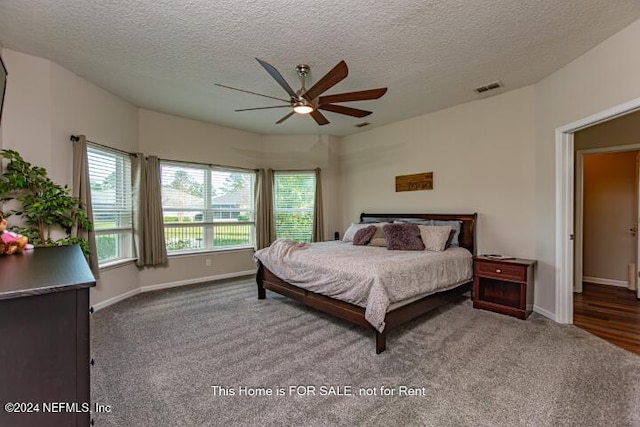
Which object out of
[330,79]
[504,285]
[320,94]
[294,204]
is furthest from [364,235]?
[330,79]

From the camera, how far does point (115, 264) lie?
3869 mm

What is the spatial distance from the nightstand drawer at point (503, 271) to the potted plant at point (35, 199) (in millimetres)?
4523

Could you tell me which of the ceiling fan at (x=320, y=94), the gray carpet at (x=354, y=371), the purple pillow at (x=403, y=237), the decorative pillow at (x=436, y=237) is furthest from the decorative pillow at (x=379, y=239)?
the ceiling fan at (x=320, y=94)

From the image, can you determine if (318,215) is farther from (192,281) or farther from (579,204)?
(579,204)

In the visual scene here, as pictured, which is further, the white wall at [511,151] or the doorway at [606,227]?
the doorway at [606,227]

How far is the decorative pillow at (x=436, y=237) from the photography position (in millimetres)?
3678

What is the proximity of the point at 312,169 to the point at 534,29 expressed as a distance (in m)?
3.92

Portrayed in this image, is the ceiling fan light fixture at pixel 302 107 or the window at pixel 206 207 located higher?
the ceiling fan light fixture at pixel 302 107

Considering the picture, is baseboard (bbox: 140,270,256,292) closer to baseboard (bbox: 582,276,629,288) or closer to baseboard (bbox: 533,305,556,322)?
baseboard (bbox: 533,305,556,322)

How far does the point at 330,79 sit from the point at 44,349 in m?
2.33

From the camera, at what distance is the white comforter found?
2.55 meters

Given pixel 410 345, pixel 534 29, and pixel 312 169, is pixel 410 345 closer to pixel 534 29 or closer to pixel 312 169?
pixel 534 29

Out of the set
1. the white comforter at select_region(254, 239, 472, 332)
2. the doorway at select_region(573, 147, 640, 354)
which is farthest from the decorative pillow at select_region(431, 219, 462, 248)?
the doorway at select_region(573, 147, 640, 354)

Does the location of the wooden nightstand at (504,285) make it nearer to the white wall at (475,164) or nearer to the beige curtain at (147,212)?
the white wall at (475,164)
